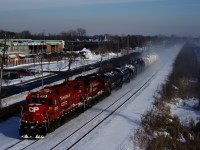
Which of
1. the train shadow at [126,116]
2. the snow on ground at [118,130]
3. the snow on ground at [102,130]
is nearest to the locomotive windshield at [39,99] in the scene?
the snow on ground at [102,130]

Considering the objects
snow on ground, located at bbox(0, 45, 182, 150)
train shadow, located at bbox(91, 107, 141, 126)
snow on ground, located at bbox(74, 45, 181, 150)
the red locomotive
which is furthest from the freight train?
snow on ground, located at bbox(74, 45, 181, 150)

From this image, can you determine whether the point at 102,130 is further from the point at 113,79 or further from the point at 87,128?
the point at 113,79

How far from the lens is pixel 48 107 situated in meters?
23.0

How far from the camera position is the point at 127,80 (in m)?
54.2

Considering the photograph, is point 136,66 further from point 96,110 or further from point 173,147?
point 173,147

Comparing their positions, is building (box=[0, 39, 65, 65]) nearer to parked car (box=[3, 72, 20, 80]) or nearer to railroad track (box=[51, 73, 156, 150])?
parked car (box=[3, 72, 20, 80])

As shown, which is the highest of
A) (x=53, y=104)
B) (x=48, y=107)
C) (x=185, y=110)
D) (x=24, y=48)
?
(x=24, y=48)

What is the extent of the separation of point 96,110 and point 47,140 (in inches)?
417

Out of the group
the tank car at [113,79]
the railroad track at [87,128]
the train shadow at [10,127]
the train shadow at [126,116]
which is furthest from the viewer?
the tank car at [113,79]

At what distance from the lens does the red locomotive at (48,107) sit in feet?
72.6

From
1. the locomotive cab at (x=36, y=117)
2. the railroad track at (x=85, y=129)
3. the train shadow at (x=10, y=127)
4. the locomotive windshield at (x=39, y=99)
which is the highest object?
the locomotive windshield at (x=39, y=99)

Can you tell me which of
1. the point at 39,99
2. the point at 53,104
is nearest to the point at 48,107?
the point at 53,104

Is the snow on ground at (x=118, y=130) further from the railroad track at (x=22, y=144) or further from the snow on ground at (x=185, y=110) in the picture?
the railroad track at (x=22, y=144)

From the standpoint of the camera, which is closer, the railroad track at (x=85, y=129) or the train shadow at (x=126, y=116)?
the railroad track at (x=85, y=129)
